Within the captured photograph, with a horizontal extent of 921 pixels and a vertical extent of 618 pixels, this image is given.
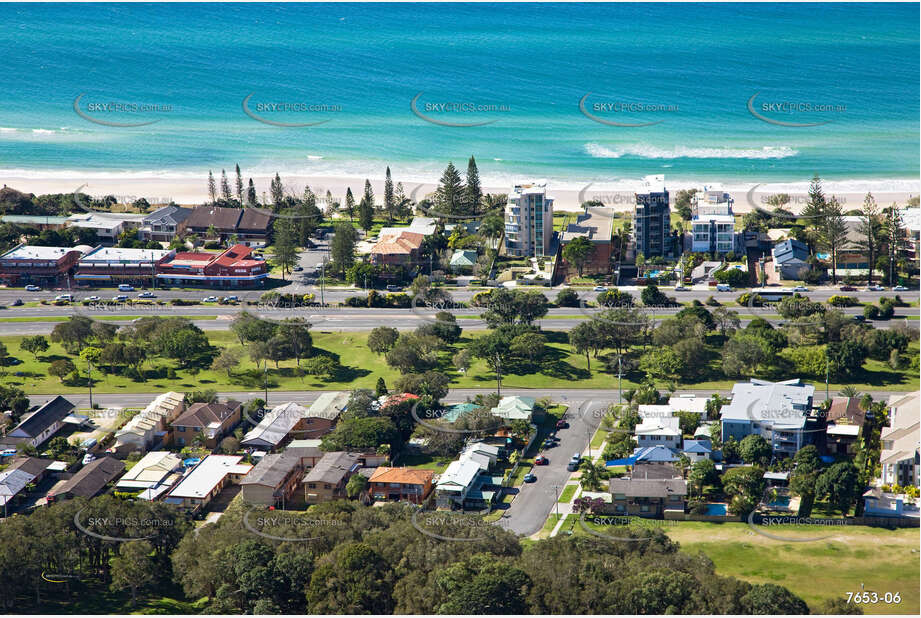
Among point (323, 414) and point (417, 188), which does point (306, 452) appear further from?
point (417, 188)

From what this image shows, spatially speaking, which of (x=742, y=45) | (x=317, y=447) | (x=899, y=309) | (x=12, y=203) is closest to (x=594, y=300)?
(x=899, y=309)

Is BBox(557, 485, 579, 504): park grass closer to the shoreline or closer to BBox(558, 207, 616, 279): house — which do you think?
BBox(558, 207, 616, 279): house

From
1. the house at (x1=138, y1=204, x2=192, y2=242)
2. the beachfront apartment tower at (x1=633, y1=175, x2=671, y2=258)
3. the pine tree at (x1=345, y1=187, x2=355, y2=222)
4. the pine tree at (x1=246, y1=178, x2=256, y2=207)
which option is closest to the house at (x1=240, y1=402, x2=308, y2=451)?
the beachfront apartment tower at (x1=633, y1=175, x2=671, y2=258)

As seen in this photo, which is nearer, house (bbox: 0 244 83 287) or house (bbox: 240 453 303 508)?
house (bbox: 240 453 303 508)

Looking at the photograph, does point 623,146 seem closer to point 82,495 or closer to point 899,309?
point 899,309

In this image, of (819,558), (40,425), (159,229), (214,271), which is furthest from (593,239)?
(819,558)
